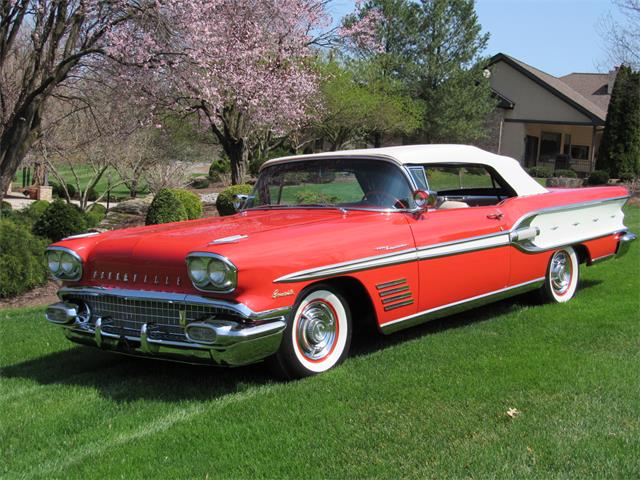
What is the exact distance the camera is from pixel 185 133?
25062mm

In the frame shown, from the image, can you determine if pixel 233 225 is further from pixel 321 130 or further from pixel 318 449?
pixel 321 130

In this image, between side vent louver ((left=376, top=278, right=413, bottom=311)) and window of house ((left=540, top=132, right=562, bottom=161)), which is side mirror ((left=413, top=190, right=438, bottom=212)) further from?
window of house ((left=540, top=132, right=562, bottom=161))

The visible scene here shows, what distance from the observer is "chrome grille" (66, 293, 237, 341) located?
4.07 m

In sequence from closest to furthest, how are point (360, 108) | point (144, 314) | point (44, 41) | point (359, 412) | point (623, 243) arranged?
point (359, 412) < point (144, 314) < point (623, 243) < point (44, 41) < point (360, 108)

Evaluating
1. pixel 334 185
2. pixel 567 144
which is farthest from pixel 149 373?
pixel 567 144

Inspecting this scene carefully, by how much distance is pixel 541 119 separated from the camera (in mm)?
33875

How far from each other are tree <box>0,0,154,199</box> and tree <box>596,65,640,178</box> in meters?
20.3

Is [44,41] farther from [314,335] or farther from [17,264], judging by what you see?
[314,335]

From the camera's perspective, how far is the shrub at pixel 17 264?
859 centimetres

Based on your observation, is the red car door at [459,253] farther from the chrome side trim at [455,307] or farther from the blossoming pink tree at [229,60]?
the blossoming pink tree at [229,60]

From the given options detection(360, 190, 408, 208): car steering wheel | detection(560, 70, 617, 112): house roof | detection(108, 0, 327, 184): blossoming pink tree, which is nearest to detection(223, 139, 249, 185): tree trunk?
detection(108, 0, 327, 184): blossoming pink tree

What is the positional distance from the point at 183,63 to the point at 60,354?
24.1ft

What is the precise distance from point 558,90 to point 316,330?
32169 millimetres

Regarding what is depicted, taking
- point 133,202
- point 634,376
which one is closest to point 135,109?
point 133,202
